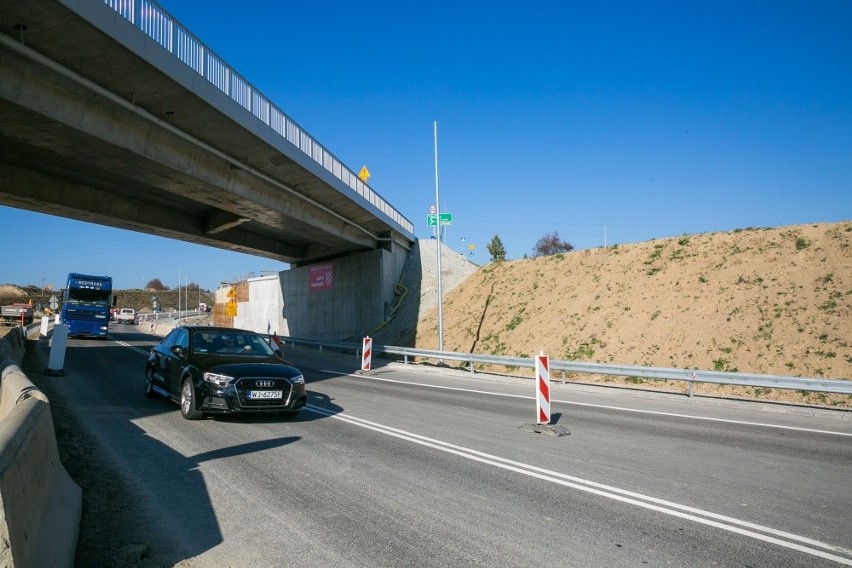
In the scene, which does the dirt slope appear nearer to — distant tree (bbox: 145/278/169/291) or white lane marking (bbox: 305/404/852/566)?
white lane marking (bbox: 305/404/852/566)

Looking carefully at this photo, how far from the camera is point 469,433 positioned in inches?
334

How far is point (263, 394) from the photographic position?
8734 mm

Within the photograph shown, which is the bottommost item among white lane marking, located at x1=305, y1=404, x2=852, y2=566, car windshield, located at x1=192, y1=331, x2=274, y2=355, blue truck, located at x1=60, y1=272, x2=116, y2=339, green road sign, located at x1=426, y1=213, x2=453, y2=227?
white lane marking, located at x1=305, y1=404, x2=852, y2=566

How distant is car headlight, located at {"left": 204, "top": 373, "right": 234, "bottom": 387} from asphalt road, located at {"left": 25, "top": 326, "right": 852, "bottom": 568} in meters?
0.67

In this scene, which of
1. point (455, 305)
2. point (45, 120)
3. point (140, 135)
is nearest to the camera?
point (45, 120)

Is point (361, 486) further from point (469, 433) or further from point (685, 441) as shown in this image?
point (685, 441)

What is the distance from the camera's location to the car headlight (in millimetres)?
8562

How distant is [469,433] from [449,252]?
30.0 meters

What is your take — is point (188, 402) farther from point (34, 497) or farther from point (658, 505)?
point (658, 505)

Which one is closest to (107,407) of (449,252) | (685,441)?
(685,441)

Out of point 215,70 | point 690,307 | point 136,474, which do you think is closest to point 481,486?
point 136,474

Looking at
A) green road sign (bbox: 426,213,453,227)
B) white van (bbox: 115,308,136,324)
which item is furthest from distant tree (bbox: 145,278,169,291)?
green road sign (bbox: 426,213,453,227)

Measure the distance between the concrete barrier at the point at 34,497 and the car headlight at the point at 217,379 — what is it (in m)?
3.37

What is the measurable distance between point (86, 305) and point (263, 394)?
98.3ft
